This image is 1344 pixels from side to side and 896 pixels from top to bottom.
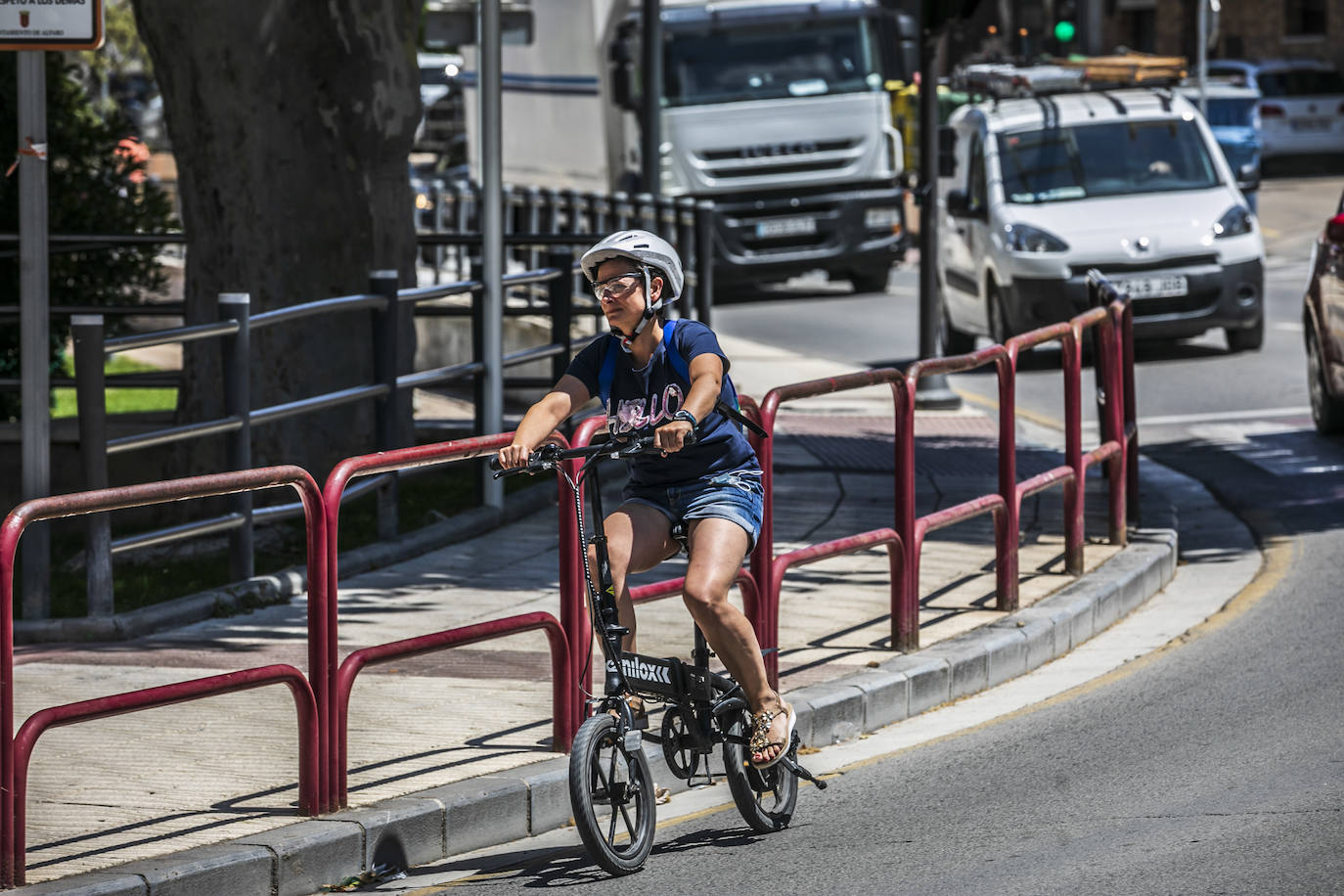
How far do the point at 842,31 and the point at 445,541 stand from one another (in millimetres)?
14806

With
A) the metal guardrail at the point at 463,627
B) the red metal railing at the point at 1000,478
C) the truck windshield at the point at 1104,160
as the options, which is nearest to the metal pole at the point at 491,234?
the red metal railing at the point at 1000,478

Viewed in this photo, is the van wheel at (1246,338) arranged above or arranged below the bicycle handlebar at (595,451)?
below

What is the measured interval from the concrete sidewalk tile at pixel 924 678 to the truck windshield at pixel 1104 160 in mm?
10613

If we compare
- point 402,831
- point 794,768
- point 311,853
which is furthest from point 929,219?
point 311,853

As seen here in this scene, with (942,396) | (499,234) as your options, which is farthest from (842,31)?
(499,234)

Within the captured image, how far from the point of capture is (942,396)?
49.6 ft

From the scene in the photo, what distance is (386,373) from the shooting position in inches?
400

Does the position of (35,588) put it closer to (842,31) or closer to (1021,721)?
(1021,721)

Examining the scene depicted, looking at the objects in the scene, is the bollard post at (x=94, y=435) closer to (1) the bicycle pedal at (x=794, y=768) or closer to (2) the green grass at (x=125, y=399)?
(1) the bicycle pedal at (x=794, y=768)

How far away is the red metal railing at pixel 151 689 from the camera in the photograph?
5117 millimetres

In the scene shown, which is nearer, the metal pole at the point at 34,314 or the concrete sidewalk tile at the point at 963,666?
the concrete sidewalk tile at the point at 963,666

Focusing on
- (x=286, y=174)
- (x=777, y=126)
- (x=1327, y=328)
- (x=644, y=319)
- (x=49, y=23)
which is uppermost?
(x=777, y=126)

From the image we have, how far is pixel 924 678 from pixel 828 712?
0.64m

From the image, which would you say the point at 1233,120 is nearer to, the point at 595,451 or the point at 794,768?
the point at 794,768
